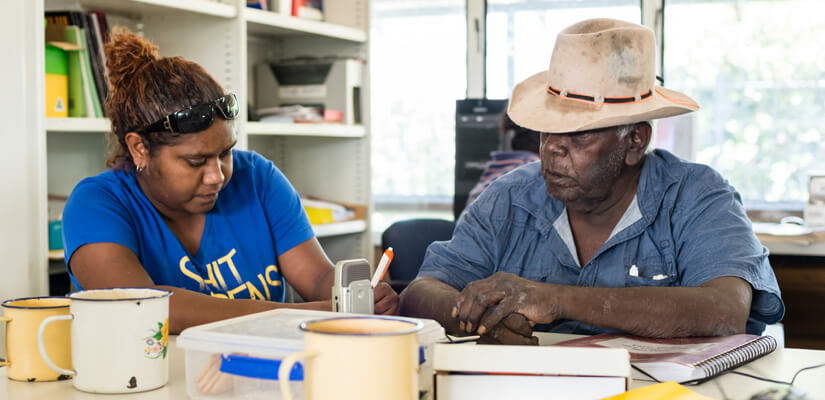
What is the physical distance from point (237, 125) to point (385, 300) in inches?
52.0

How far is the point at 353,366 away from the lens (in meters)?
0.67

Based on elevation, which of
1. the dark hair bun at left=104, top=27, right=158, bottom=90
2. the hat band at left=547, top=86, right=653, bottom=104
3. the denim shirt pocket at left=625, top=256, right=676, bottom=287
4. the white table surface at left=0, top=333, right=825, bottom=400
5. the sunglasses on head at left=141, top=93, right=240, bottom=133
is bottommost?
the white table surface at left=0, top=333, right=825, bottom=400

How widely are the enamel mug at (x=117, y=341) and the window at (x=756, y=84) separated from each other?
9.67ft

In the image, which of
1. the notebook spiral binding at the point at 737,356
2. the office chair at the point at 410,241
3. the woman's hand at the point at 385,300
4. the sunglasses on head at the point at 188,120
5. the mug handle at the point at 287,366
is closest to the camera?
the mug handle at the point at 287,366

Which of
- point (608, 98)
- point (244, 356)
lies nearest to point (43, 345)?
point (244, 356)

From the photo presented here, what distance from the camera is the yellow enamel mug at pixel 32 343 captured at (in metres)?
1.00

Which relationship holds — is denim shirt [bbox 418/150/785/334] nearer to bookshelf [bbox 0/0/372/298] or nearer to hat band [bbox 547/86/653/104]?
hat band [bbox 547/86/653/104]

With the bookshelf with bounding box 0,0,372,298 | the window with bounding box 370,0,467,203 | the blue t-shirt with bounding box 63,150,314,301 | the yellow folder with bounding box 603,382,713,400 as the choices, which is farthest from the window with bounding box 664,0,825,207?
the yellow folder with bounding box 603,382,713,400

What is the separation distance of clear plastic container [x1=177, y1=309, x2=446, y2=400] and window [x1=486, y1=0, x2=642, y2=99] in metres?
3.02

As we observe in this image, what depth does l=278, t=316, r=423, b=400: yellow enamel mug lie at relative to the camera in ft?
2.20

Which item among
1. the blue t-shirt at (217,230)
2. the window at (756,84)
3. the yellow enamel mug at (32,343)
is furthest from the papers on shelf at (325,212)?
the yellow enamel mug at (32,343)

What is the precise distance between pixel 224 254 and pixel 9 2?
2.92 feet

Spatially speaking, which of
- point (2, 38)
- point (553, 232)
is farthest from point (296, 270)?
point (2, 38)

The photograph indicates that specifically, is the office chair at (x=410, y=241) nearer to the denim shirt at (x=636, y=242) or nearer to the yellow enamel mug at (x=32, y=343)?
the denim shirt at (x=636, y=242)
